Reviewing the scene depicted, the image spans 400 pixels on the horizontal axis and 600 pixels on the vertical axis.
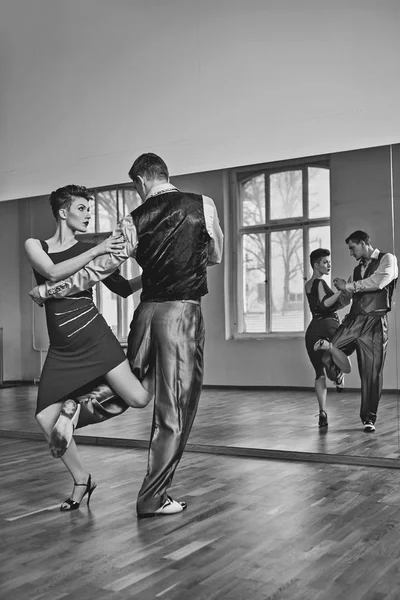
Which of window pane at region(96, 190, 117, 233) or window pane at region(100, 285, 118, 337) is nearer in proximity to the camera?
window pane at region(100, 285, 118, 337)

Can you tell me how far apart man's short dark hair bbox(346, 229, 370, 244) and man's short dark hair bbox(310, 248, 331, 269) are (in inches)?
6.1

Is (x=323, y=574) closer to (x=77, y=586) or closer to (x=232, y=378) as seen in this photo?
(x=77, y=586)

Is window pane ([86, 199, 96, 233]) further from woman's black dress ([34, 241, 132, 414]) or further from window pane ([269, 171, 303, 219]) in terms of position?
woman's black dress ([34, 241, 132, 414])

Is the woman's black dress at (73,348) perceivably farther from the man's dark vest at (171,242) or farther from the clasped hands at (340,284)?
the clasped hands at (340,284)

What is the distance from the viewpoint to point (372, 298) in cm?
463

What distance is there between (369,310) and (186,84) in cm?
220

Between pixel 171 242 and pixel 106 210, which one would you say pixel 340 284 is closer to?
pixel 171 242

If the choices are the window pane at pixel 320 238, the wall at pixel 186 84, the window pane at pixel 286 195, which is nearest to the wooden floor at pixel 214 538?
the window pane at pixel 320 238

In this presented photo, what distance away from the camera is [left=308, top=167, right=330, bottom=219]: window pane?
15.3 feet

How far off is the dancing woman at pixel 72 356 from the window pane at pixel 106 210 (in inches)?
79.9

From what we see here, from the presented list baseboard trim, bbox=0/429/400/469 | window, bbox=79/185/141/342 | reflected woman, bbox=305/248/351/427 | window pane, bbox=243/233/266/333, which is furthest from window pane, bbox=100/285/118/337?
reflected woman, bbox=305/248/351/427

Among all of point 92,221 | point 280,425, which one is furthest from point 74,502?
point 92,221

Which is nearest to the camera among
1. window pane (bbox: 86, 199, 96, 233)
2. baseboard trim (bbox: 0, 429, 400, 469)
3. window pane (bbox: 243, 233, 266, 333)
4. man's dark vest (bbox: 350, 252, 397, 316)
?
A: baseboard trim (bbox: 0, 429, 400, 469)

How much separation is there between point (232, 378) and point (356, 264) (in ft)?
3.92
